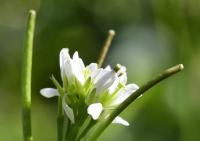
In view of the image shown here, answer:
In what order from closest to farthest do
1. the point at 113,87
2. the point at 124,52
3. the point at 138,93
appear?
the point at 138,93 < the point at 113,87 < the point at 124,52

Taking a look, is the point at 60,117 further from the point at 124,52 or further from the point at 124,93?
the point at 124,52

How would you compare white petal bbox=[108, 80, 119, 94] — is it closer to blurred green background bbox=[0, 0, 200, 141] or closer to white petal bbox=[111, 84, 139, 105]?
white petal bbox=[111, 84, 139, 105]

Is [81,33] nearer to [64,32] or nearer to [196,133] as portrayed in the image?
[64,32]

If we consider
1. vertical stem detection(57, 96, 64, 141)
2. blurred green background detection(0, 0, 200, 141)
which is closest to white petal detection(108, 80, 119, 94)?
vertical stem detection(57, 96, 64, 141)

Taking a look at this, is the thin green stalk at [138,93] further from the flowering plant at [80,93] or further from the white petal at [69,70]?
the white petal at [69,70]

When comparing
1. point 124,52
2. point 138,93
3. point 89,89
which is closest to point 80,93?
point 89,89

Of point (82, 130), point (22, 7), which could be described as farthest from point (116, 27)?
point (82, 130)
